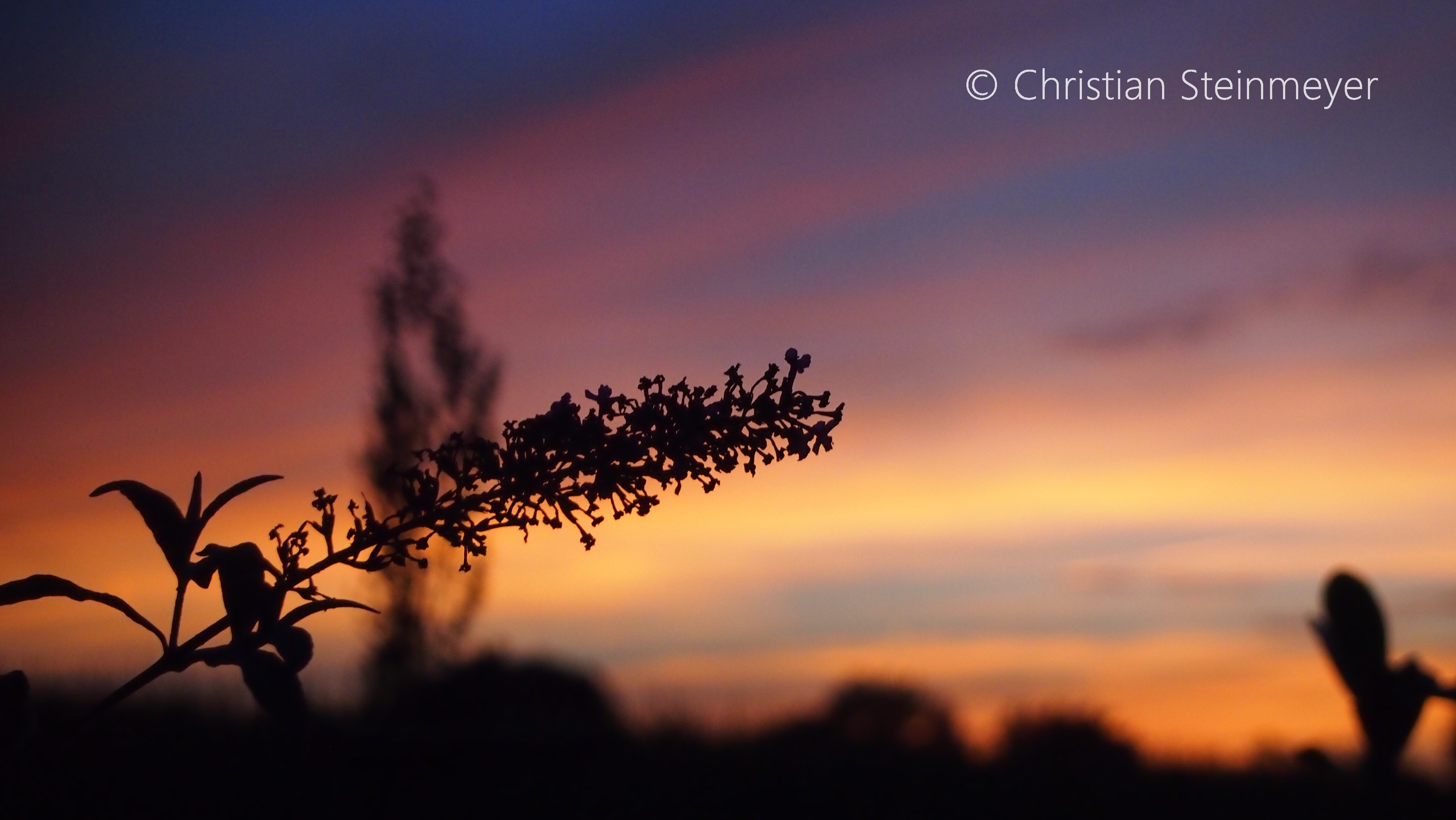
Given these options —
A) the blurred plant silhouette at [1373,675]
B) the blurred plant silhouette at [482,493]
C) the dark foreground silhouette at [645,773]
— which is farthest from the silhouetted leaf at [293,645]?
the dark foreground silhouette at [645,773]

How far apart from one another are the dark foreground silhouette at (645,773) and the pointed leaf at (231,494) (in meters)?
4.13

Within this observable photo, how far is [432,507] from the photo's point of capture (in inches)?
88.9

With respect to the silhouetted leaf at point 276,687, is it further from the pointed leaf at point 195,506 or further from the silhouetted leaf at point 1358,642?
the silhouetted leaf at point 1358,642

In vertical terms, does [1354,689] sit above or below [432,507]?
below

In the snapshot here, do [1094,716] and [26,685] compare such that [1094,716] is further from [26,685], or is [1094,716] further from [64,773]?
[26,685]

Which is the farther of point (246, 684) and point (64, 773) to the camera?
point (64, 773)

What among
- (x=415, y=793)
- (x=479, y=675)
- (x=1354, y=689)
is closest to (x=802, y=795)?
(x=415, y=793)

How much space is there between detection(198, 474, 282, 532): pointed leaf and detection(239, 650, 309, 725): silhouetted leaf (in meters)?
0.41

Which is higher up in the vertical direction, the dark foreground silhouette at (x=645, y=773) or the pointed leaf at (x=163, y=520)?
the pointed leaf at (x=163, y=520)

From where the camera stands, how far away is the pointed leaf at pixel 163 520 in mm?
2256

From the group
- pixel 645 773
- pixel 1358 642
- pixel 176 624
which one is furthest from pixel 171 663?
pixel 645 773

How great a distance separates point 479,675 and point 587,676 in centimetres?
146

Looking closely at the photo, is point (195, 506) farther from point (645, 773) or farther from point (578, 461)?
point (645, 773)

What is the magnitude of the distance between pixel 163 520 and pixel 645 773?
26.6 ft
